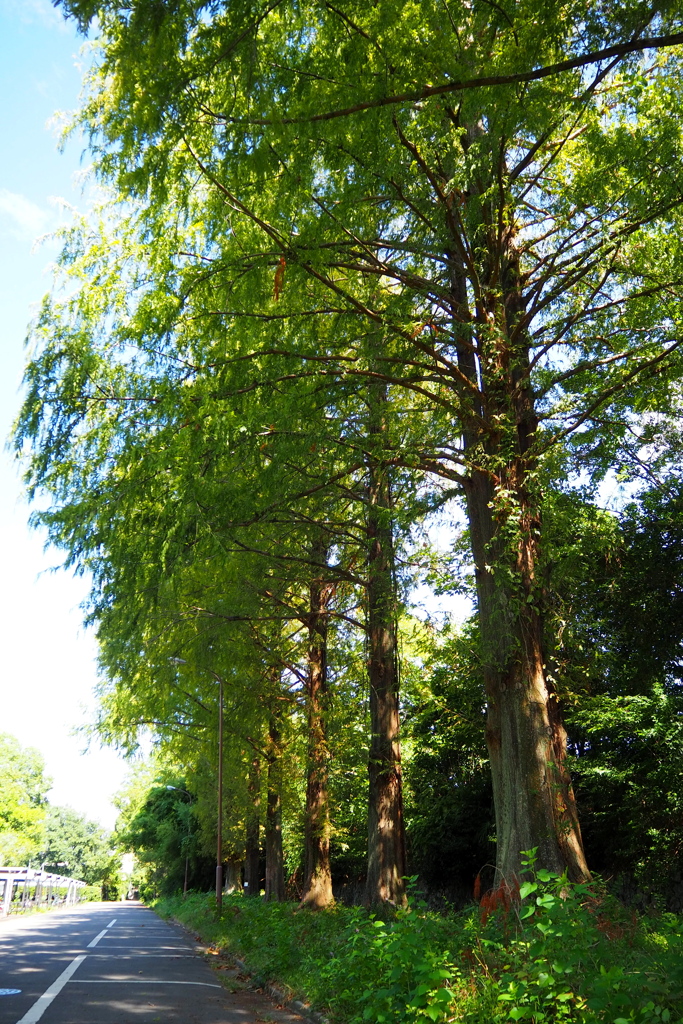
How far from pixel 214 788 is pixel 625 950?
22890 millimetres

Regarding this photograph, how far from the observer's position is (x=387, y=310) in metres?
9.54

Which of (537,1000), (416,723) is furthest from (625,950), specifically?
(416,723)

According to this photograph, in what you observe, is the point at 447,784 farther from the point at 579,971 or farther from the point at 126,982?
the point at 579,971

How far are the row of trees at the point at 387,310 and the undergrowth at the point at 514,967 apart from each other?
3.66ft

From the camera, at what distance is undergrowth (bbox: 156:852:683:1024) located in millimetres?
4988

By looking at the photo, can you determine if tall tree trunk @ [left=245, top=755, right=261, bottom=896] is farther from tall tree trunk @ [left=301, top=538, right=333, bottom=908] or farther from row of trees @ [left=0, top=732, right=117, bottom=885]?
row of trees @ [left=0, top=732, right=117, bottom=885]

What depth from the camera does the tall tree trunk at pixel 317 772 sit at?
786 inches

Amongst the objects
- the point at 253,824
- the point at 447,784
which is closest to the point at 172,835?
the point at 253,824

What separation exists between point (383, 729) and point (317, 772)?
4474mm

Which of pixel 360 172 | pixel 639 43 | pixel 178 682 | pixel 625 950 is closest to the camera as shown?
pixel 639 43

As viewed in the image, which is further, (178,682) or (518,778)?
(178,682)

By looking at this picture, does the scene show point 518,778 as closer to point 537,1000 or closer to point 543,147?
point 537,1000

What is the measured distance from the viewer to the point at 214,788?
2730cm

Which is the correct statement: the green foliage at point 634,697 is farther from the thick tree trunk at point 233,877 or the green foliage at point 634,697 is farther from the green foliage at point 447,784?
the thick tree trunk at point 233,877
